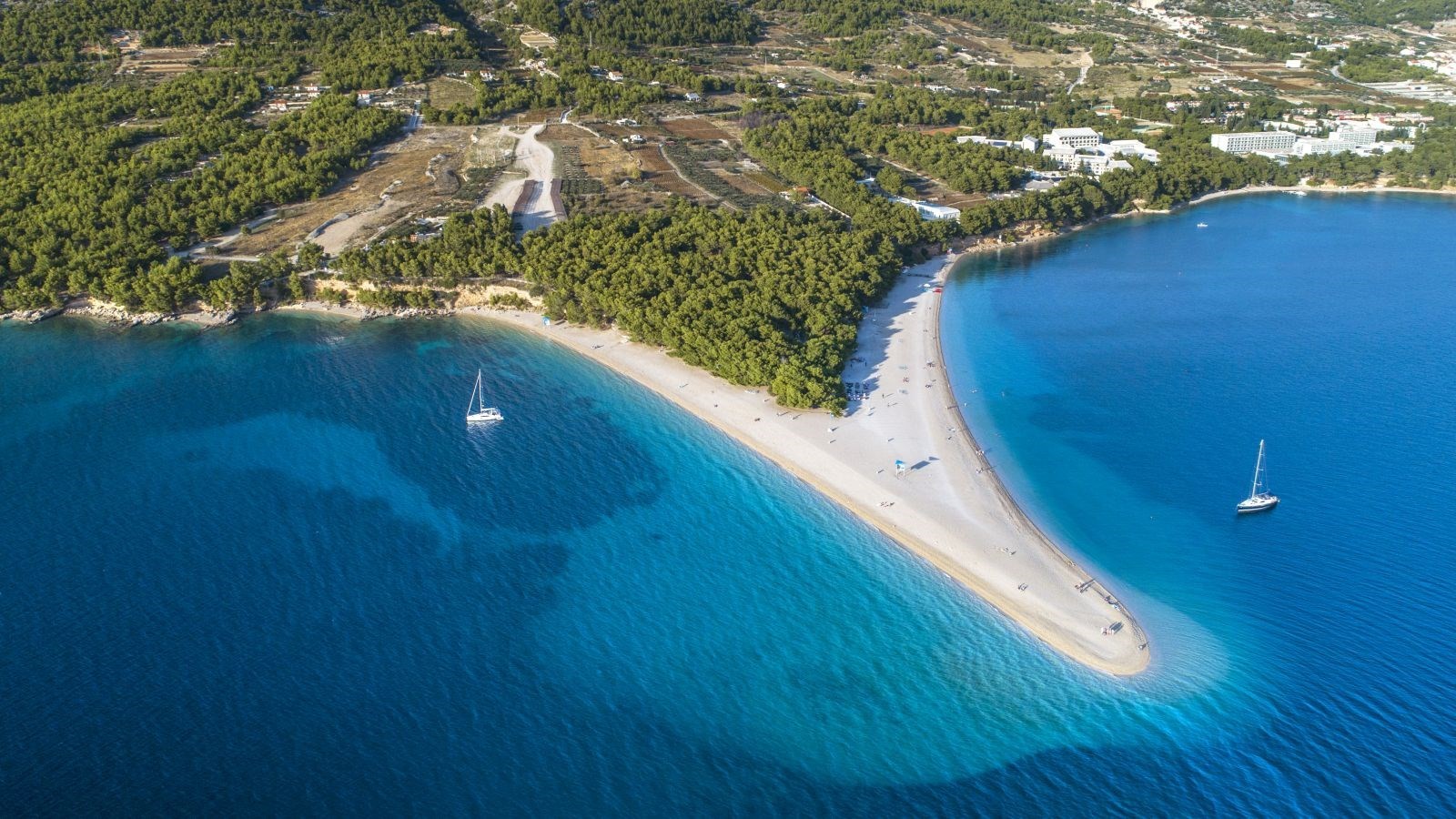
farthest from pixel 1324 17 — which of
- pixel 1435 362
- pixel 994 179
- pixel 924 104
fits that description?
pixel 1435 362

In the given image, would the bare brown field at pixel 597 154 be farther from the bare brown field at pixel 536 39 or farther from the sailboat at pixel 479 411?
the sailboat at pixel 479 411

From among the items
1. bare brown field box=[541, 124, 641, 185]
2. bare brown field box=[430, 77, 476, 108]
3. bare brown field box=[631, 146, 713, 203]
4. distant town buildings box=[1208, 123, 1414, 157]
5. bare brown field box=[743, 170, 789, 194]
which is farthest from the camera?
distant town buildings box=[1208, 123, 1414, 157]

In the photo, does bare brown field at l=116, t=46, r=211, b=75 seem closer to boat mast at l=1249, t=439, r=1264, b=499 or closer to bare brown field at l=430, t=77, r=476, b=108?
bare brown field at l=430, t=77, r=476, b=108

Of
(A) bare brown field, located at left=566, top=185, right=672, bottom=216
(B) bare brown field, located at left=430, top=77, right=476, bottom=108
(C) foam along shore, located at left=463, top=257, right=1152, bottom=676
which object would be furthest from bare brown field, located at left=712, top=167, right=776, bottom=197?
(B) bare brown field, located at left=430, top=77, right=476, bottom=108

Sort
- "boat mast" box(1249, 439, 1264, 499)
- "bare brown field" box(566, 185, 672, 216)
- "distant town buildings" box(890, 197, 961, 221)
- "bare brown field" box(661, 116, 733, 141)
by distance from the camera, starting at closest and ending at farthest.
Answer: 1. "boat mast" box(1249, 439, 1264, 499)
2. "bare brown field" box(566, 185, 672, 216)
3. "distant town buildings" box(890, 197, 961, 221)
4. "bare brown field" box(661, 116, 733, 141)

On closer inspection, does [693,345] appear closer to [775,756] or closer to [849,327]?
[849,327]

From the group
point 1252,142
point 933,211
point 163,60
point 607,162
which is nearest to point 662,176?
point 607,162
